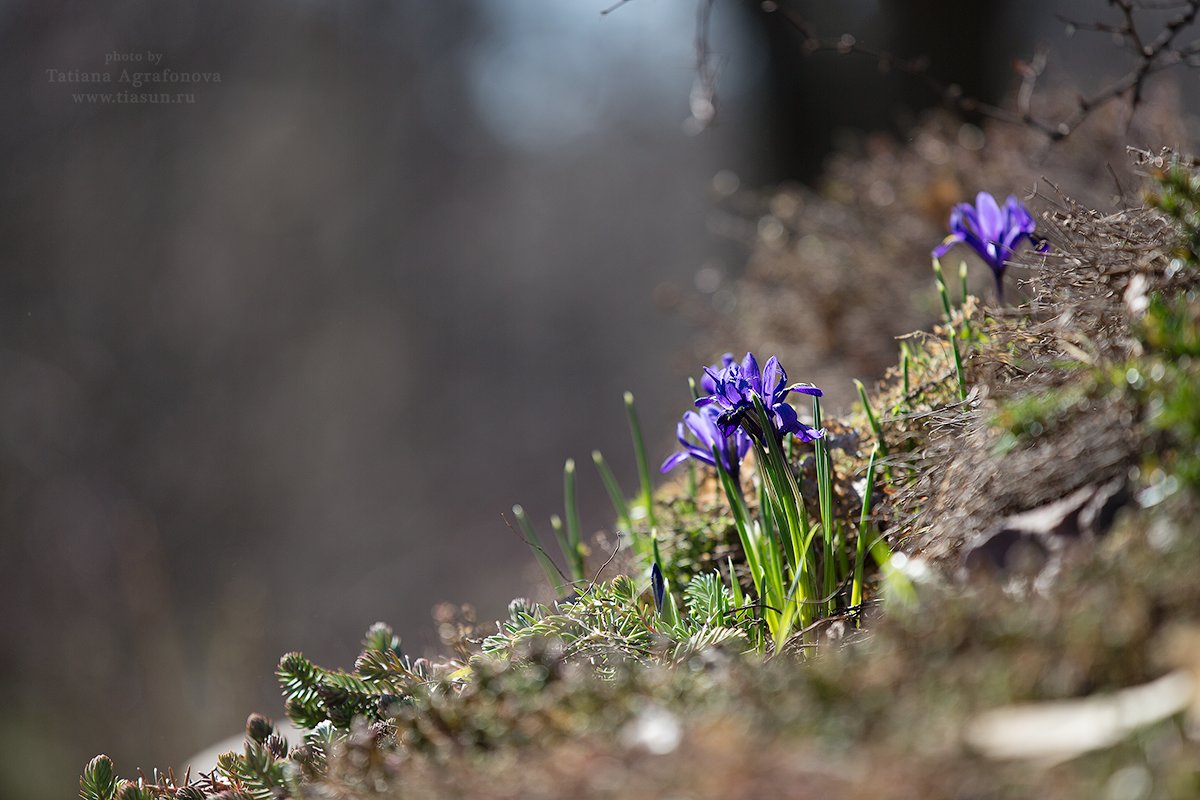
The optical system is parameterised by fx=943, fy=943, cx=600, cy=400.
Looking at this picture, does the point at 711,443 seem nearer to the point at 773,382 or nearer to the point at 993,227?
the point at 773,382

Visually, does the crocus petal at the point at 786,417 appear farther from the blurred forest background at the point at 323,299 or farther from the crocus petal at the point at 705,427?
the blurred forest background at the point at 323,299

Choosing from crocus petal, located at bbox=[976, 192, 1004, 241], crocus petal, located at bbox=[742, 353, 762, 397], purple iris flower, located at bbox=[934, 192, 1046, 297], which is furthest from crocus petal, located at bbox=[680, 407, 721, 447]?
crocus petal, located at bbox=[976, 192, 1004, 241]

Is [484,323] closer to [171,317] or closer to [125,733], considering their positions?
[171,317]

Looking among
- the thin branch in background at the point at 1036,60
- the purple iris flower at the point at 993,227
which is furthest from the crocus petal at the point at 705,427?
the thin branch in background at the point at 1036,60

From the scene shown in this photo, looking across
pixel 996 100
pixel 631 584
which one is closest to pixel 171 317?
pixel 996 100

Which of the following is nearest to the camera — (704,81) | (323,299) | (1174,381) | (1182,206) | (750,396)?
(1174,381)

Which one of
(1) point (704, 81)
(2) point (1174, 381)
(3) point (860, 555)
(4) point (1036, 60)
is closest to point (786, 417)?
(3) point (860, 555)
